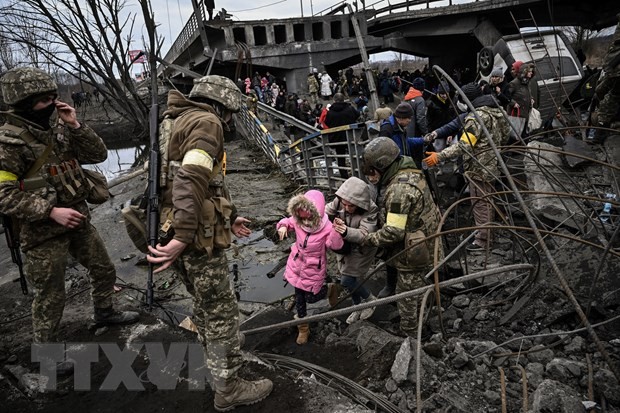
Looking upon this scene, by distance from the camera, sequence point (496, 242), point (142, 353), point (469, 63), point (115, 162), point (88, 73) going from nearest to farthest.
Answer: point (142, 353)
point (496, 242)
point (88, 73)
point (115, 162)
point (469, 63)

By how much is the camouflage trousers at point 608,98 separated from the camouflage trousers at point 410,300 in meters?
2.02

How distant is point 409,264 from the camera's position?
10.0 ft

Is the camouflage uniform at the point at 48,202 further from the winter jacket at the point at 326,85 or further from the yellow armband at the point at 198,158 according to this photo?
Result: the winter jacket at the point at 326,85

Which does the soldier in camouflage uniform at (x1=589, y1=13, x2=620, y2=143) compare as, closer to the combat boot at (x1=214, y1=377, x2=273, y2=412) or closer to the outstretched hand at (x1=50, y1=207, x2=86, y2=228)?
the combat boot at (x1=214, y1=377, x2=273, y2=412)

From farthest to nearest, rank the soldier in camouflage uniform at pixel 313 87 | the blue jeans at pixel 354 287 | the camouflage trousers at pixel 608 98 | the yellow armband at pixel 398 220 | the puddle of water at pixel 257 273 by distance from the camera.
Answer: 1. the soldier in camouflage uniform at pixel 313 87
2. the puddle of water at pixel 257 273
3. the blue jeans at pixel 354 287
4. the camouflage trousers at pixel 608 98
5. the yellow armband at pixel 398 220

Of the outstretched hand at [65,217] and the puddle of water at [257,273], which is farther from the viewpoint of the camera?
the puddle of water at [257,273]

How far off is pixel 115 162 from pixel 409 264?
18672mm

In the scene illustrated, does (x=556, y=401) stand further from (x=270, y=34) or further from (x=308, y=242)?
(x=270, y=34)

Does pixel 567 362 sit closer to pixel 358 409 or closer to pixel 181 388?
pixel 358 409

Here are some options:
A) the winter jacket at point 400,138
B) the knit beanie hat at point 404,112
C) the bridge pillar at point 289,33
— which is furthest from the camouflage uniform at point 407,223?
the bridge pillar at point 289,33

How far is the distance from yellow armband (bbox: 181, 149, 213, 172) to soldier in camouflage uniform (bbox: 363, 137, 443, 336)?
150 centimetres

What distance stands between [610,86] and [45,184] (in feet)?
14.8

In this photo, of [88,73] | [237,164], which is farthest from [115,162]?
[237,164]

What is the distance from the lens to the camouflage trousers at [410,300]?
3.12m
